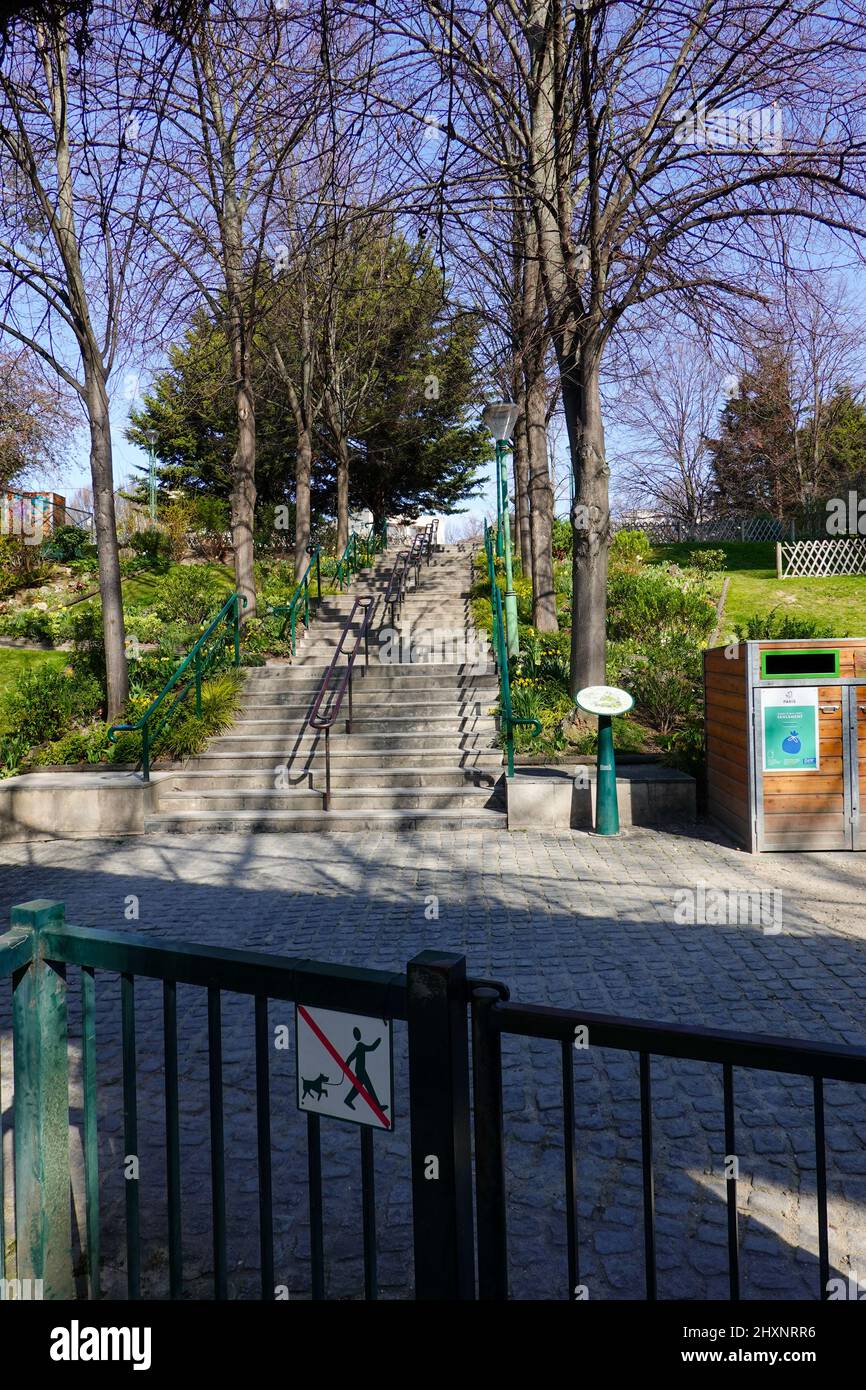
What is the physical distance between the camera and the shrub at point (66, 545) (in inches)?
845

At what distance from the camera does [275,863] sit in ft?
28.2

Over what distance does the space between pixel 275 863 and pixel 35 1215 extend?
620cm

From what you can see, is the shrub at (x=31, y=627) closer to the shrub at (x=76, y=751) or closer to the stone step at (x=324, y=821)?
the shrub at (x=76, y=751)

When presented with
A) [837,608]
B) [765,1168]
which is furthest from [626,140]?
[837,608]

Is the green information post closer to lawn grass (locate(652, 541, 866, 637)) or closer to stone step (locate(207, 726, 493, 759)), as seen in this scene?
stone step (locate(207, 726, 493, 759))

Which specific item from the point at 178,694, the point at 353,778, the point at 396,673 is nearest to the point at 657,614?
the point at 396,673

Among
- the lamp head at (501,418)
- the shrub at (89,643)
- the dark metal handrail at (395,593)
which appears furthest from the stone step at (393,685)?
the lamp head at (501,418)

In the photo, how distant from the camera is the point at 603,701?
30.0 ft

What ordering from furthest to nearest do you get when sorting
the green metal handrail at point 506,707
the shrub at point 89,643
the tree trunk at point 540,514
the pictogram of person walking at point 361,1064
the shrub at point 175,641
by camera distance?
the tree trunk at point 540,514
the shrub at point 175,641
the shrub at point 89,643
the green metal handrail at point 506,707
the pictogram of person walking at point 361,1064

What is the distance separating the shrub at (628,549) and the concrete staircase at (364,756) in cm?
794

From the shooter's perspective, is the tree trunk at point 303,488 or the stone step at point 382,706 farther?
the tree trunk at point 303,488
